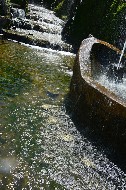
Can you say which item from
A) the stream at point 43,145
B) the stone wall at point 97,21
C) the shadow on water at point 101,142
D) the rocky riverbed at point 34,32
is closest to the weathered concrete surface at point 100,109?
the shadow on water at point 101,142

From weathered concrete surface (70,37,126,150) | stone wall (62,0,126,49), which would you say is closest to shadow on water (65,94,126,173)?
weathered concrete surface (70,37,126,150)

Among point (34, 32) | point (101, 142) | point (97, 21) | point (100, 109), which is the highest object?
point (100, 109)

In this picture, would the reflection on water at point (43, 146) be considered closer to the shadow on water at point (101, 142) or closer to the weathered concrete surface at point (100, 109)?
the shadow on water at point (101, 142)

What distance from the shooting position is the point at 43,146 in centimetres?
546

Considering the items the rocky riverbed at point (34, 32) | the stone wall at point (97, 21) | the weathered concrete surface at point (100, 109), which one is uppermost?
the weathered concrete surface at point (100, 109)

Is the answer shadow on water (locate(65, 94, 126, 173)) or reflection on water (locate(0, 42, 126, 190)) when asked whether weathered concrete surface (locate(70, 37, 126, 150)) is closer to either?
shadow on water (locate(65, 94, 126, 173))

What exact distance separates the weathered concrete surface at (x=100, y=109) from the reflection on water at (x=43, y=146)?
333 mm

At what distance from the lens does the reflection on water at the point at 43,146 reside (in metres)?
4.61

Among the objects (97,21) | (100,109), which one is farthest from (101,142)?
(97,21)

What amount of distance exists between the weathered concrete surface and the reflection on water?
333 mm

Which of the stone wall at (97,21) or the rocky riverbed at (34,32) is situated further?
the rocky riverbed at (34,32)

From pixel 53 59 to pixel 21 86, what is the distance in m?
4.33

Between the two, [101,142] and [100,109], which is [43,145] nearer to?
[101,142]

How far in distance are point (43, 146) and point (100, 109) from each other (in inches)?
51.4
